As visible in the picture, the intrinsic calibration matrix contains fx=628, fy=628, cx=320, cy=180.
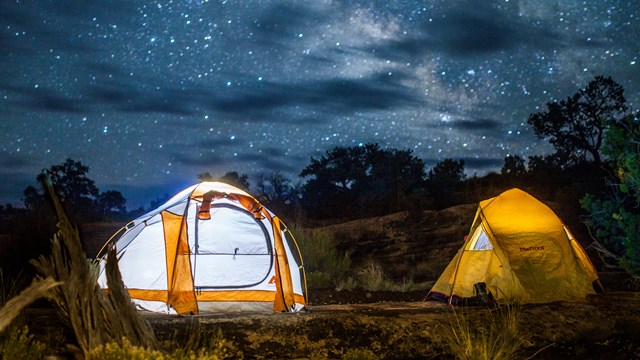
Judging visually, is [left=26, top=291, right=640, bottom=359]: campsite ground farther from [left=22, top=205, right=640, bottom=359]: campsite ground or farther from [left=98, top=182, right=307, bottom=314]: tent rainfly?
[left=98, top=182, right=307, bottom=314]: tent rainfly

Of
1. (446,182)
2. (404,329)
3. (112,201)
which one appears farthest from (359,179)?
(404,329)

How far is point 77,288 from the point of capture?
5.02 meters

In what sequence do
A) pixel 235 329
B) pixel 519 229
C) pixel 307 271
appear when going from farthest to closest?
1. pixel 307 271
2. pixel 519 229
3. pixel 235 329

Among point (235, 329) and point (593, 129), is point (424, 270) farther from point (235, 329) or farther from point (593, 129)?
point (593, 129)

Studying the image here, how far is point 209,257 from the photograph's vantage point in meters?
10.5

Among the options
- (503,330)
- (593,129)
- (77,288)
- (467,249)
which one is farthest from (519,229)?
(593,129)

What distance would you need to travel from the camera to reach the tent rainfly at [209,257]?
9742 millimetres

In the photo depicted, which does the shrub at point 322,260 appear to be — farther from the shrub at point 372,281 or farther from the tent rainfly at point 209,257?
the tent rainfly at point 209,257

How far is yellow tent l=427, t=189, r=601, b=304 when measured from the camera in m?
9.80

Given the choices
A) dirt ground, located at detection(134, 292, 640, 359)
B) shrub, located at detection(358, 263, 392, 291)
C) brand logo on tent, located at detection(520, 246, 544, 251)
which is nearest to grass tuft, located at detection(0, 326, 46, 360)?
dirt ground, located at detection(134, 292, 640, 359)

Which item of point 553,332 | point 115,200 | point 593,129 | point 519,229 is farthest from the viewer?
point 115,200

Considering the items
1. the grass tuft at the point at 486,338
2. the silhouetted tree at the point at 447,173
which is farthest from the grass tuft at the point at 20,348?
the silhouetted tree at the point at 447,173

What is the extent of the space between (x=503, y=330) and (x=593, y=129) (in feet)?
74.6

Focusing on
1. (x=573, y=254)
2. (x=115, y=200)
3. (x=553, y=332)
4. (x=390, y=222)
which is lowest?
(x=553, y=332)
